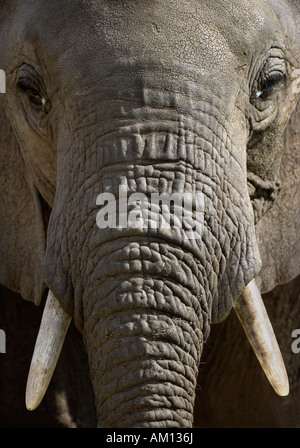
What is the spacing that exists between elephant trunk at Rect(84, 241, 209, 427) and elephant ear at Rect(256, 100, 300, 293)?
0.82m

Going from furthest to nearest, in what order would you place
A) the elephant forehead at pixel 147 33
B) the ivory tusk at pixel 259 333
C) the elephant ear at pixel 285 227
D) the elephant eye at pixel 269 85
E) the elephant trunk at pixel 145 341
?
1. the elephant ear at pixel 285 227
2. the elephant eye at pixel 269 85
3. the ivory tusk at pixel 259 333
4. the elephant forehead at pixel 147 33
5. the elephant trunk at pixel 145 341

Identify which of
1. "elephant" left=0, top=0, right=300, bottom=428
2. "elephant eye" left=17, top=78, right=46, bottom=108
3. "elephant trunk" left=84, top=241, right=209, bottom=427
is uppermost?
"elephant eye" left=17, top=78, right=46, bottom=108

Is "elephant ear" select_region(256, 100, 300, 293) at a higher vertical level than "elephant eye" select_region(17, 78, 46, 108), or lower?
lower

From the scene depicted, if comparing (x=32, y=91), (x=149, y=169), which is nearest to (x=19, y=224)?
(x=32, y=91)

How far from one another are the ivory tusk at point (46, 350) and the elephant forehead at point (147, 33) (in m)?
0.80

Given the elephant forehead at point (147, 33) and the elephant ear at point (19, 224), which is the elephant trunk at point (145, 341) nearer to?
the elephant forehead at point (147, 33)

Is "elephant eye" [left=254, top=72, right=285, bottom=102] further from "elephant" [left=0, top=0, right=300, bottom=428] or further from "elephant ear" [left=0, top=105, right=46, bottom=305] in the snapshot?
"elephant ear" [left=0, top=105, right=46, bottom=305]

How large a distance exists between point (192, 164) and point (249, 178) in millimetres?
458

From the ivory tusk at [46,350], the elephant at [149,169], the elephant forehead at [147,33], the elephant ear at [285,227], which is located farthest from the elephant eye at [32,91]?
the elephant ear at [285,227]

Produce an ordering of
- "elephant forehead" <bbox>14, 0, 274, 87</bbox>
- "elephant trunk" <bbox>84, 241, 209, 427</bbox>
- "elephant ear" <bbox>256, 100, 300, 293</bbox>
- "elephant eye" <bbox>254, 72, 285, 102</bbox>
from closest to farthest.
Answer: "elephant trunk" <bbox>84, 241, 209, 427</bbox> → "elephant forehead" <bbox>14, 0, 274, 87</bbox> → "elephant eye" <bbox>254, 72, 285, 102</bbox> → "elephant ear" <bbox>256, 100, 300, 293</bbox>

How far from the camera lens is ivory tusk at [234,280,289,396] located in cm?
385

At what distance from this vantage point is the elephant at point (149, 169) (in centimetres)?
354

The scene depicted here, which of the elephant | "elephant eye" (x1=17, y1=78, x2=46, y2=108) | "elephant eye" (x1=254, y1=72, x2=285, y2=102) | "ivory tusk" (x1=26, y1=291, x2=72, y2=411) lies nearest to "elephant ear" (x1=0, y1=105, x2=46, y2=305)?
the elephant
